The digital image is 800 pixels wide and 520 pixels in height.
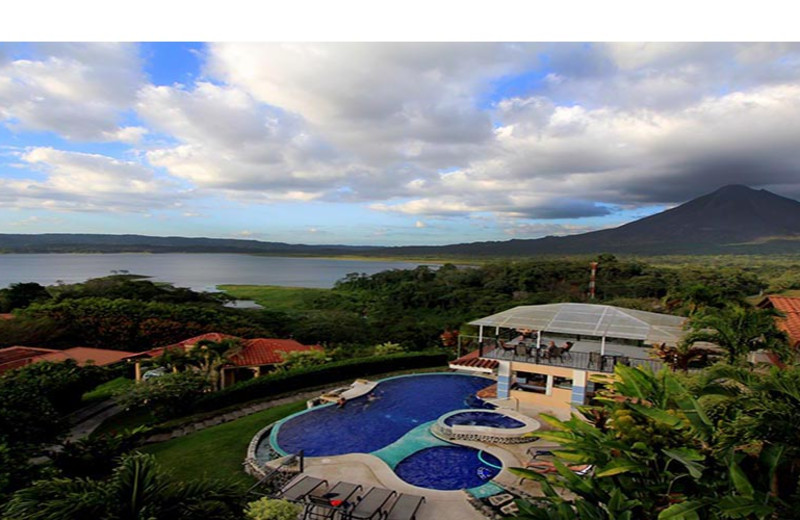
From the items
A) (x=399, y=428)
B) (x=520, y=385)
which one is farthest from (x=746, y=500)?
(x=520, y=385)

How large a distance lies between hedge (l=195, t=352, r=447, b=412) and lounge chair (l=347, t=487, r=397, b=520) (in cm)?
960

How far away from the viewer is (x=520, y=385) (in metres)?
16.8

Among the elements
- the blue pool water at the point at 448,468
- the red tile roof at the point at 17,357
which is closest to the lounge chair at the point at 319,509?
the blue pool water at the point at 448,468

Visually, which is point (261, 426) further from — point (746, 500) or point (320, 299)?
point (320, 299)

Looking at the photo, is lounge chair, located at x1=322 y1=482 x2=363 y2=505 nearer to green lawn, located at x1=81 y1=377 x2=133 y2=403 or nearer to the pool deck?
the pool deck

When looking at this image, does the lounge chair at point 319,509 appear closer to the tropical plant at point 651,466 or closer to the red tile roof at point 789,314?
the tropical plant at point 651,466

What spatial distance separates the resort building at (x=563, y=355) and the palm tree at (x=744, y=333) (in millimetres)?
3855

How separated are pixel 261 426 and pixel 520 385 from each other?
992 cm

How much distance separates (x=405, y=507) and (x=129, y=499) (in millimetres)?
6263

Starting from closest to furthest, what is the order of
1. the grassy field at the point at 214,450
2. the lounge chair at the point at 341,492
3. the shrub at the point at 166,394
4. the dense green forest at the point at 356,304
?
the lounge chair at the point at 341,492 < the grassy field at the point at 214,450 < the shrub at the point at 166,394 < the dense green forest at the point at 356,304

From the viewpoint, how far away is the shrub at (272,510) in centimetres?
754

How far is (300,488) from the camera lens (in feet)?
31.1

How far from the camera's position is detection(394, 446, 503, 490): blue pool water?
35.8 feet

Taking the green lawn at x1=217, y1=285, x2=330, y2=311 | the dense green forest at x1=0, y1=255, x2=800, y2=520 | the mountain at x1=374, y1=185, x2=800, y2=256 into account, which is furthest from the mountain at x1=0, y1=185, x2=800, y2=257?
the dense green forest at x1=0, y1=255, x2=800, y2=520
